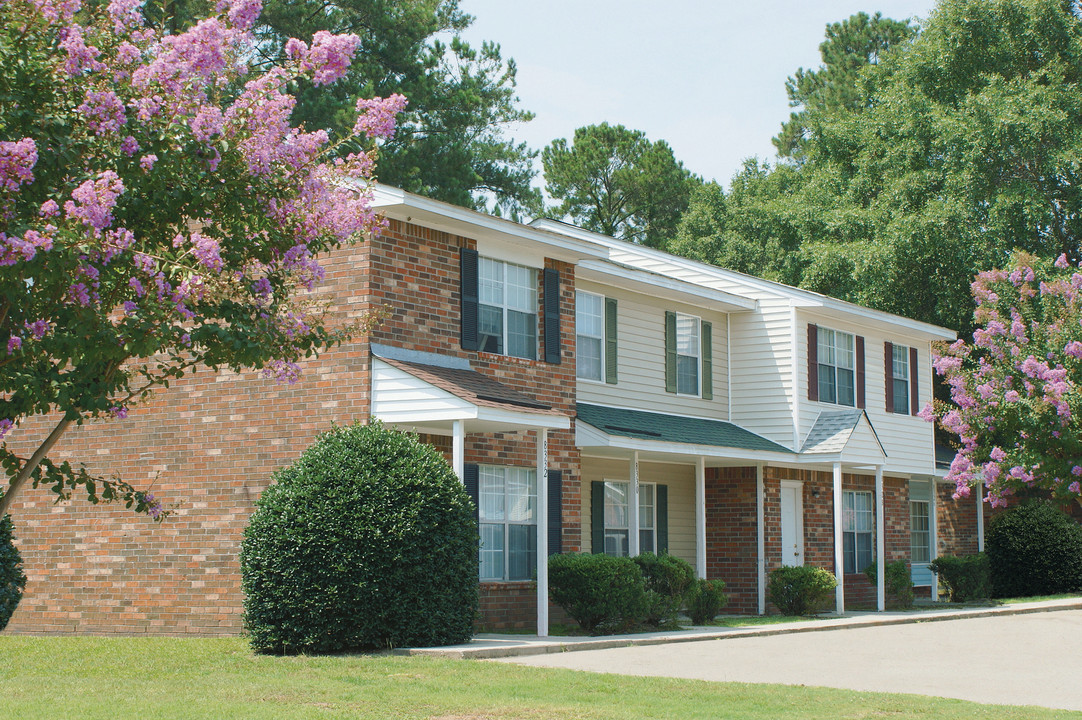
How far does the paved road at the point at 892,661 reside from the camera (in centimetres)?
1230

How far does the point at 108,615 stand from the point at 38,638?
105 centimetres

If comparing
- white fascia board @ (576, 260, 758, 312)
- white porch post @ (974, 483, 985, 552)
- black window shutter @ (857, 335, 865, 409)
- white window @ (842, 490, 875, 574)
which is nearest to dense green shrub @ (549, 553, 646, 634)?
white fascia board @ (576, 260, 758, 312)

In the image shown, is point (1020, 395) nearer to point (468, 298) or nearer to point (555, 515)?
point (555, 515)

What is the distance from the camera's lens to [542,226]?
88.5 feet

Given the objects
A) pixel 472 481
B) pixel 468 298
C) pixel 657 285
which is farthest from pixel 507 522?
pixel 657 285

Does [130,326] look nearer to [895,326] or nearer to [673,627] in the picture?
[673,627]

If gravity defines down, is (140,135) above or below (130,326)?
above

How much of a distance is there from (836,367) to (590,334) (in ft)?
22.1

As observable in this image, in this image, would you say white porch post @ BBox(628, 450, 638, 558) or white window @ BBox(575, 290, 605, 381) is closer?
white porch post @ BBox(628, 450, 638, 558)

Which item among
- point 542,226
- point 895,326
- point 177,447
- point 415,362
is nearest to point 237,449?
point 177,447

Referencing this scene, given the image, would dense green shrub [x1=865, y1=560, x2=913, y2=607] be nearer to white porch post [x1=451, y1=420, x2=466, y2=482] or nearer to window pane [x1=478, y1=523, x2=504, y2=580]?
window pane [x1=478, y1=523, x2=504, y2=580]

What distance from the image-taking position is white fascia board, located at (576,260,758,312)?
21000mm

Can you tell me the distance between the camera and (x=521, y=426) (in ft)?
54.3

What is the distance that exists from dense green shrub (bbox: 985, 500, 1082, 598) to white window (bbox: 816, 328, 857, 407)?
5.95 m
